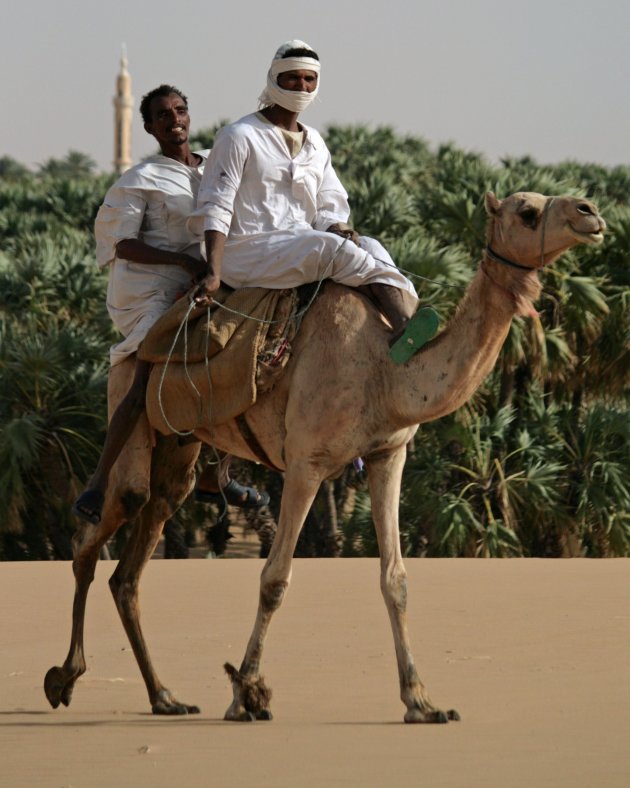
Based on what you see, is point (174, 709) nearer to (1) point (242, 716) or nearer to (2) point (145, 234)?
(1) point (242, 716)

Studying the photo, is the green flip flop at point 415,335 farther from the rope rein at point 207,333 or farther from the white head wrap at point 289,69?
the white head wrap at point 289,69

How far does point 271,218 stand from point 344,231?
1.20ft

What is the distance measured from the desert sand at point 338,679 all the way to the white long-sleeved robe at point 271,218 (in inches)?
82.8

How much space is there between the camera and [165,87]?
28.0ft

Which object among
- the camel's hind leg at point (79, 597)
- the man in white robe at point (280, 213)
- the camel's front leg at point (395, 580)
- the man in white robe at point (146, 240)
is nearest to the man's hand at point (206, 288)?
the man in white robe at point (280, 213)

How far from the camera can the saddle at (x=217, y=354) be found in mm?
7789

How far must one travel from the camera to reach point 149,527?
8703 mm

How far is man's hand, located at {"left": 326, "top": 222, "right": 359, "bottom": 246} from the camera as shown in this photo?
791cm

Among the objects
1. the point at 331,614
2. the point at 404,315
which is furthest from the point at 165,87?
the point at 331,614

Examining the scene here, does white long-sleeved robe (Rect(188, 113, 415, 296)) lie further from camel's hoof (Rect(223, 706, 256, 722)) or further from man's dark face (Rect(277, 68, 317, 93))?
camel's hoof (Rect(223, 706, 256, 722))

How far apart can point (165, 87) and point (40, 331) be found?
1298 cm

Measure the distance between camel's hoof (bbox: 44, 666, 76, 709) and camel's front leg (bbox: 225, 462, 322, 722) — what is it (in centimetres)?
93

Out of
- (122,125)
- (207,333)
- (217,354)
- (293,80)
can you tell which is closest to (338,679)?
(217,354)

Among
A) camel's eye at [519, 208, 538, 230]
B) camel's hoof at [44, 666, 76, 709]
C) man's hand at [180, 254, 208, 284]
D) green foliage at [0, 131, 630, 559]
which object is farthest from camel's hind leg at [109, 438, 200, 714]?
green foliage at [0, 131, 630, 559]
